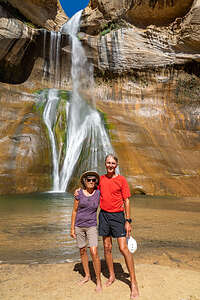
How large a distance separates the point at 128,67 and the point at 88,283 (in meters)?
21.1

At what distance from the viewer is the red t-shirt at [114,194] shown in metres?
3.22

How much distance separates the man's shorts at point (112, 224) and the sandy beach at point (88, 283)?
533 mm

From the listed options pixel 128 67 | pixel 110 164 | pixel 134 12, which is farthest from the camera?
pixel 128 67

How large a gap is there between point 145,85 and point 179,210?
15782 millimetres

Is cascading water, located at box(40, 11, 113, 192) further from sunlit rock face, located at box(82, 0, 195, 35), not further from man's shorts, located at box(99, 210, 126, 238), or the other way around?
man's shorts, located at box(99, 210, 126, 238)

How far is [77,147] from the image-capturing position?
14.7m

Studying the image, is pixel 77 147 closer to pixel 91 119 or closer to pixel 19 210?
pixel 91 119

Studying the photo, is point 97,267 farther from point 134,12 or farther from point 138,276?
point 134,12

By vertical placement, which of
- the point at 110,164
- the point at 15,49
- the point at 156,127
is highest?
the point at 15,49

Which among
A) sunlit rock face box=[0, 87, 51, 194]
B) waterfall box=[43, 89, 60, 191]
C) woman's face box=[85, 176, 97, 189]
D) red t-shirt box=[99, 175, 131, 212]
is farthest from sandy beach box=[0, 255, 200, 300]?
waterfall box=[43, 89, 60, 191]

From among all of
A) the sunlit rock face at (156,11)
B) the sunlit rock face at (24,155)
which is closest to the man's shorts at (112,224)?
the sunlit rock face at (24,155)

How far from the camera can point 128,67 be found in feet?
73.3

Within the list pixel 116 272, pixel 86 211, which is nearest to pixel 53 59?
pixel 86 211

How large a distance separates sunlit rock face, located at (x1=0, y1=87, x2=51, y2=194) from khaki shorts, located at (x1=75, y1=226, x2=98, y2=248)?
29.7 ft
